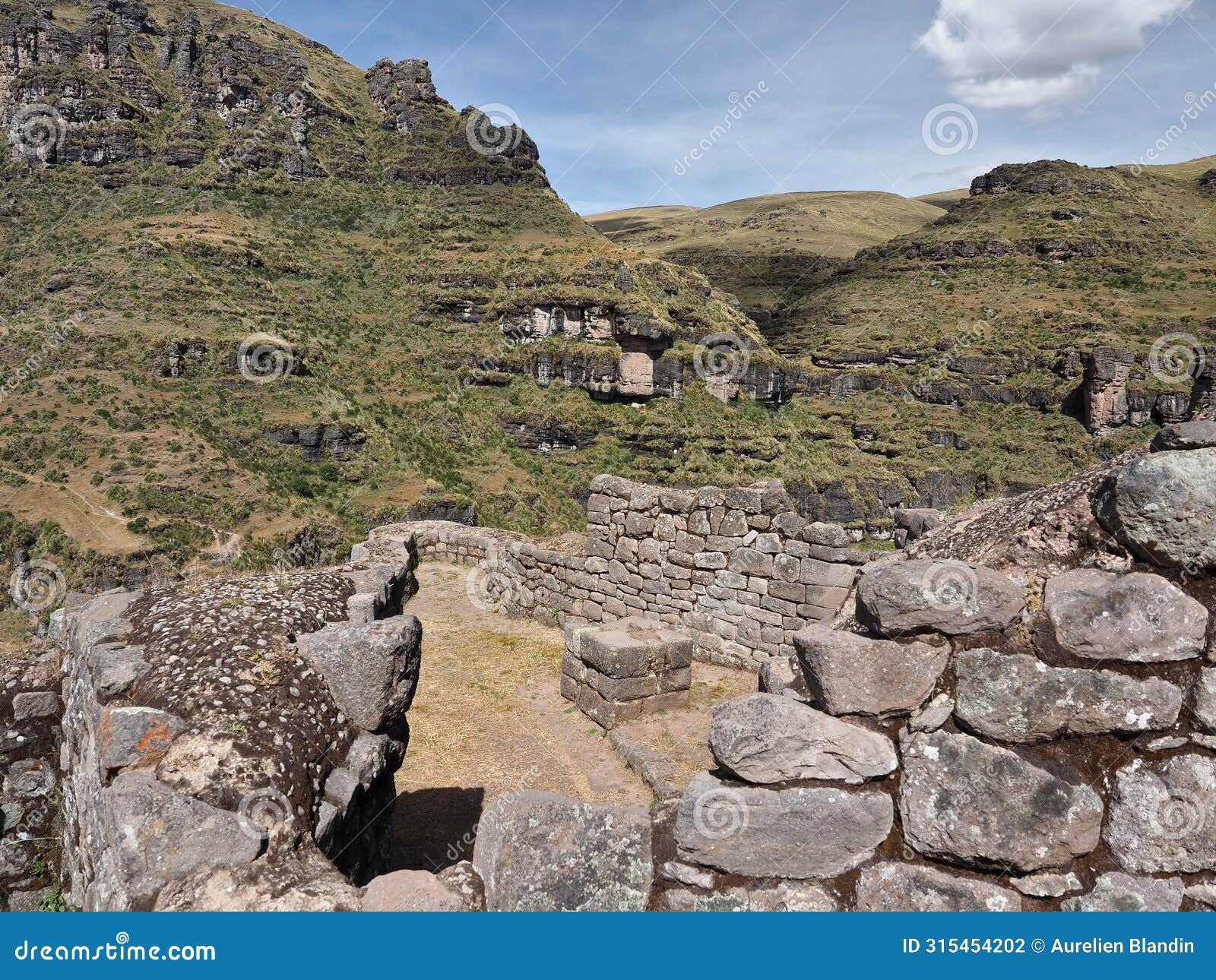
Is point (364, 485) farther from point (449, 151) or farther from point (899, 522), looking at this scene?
point (449, 151)

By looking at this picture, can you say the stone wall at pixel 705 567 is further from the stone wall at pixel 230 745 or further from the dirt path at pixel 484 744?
the stone wall at pixel 230 745

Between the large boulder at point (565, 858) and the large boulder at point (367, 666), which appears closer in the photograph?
the large boulder at point (565, 858)

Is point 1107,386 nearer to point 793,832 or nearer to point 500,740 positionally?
point 500,740

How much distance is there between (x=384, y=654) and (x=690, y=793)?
6.36 feet

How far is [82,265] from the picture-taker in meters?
62.0

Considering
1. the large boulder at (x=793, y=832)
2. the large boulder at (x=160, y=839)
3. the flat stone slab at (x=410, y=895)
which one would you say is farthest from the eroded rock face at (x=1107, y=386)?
the large boulder at (x=160, y=839)

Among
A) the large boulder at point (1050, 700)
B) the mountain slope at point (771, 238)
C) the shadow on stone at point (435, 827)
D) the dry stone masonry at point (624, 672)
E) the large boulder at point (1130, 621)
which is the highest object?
the mountain slope at point (771, 238)

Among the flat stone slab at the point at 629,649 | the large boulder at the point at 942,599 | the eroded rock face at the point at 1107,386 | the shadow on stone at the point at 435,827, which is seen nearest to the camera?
the large boulder at the point at 942,599

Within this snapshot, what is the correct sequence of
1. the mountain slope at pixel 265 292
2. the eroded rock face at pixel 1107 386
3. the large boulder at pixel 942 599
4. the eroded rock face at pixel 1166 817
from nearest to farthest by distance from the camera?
the eroded rock face at pixel 1166 817
the large boulder at pixel 942 599
the mountain slope at pixel 265 292
the eroded rock face at pixel 1107 386

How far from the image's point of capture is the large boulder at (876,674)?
118 inches

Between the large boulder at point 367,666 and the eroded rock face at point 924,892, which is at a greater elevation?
the large boulder at point 367,666

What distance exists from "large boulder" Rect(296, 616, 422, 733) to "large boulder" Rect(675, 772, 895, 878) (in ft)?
6.31

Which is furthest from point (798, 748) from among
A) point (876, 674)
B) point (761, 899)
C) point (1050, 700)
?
point (1050, 700)

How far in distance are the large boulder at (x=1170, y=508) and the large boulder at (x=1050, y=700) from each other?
1.59ft
